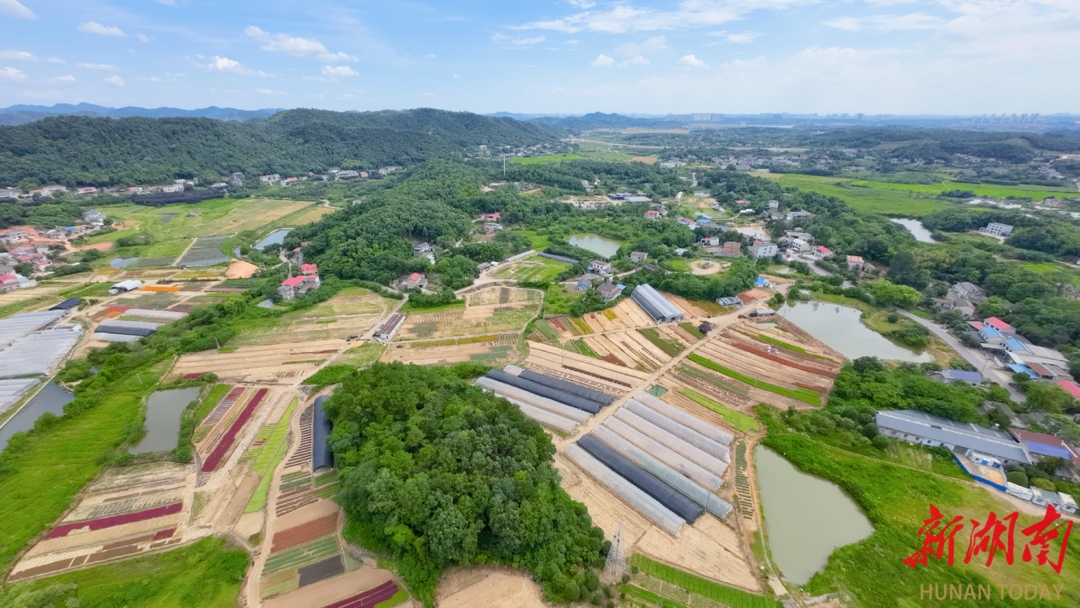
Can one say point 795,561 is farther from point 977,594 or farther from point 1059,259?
point 1059,259

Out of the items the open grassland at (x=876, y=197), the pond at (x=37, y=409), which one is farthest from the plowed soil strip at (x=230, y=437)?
the open grassland at (x=876, y=197)

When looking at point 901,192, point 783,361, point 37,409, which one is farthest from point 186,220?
point 901,192

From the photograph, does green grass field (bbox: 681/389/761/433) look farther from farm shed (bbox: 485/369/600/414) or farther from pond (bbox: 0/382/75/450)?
pond (bbox: 0/382/75/450)

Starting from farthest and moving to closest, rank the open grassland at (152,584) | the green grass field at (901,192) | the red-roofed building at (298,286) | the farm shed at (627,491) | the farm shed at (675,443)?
1. the green grass field at (901,192)
2. the red-roofed building at (298,286)
3. the farm shed at (675,443)
4. the farm shed at (627,491)
5. the open grassland at (152,584)

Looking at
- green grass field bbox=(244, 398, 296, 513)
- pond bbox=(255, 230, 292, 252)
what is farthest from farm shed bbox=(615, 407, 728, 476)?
pond bbox=(255, 230, 292, 252)

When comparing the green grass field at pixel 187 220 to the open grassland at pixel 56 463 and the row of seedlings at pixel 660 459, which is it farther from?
the row of seedlings at pixel 660 459

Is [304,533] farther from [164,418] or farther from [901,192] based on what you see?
[901,192]
